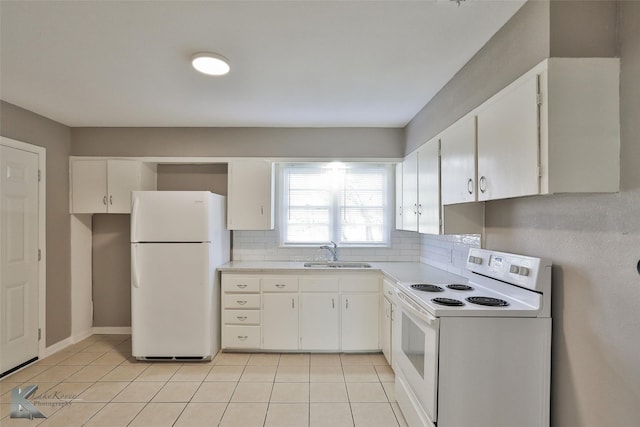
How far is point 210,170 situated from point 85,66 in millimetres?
1772

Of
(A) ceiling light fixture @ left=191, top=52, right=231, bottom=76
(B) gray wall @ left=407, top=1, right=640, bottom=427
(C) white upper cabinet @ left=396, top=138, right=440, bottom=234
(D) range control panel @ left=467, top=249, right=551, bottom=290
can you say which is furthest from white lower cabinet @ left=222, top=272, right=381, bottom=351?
(A) ceiling light fixture @ left=191, top=52, right=231, bottom=76

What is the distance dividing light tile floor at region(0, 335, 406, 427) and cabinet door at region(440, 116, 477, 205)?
1.66 meters

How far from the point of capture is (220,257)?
3463 millimetres

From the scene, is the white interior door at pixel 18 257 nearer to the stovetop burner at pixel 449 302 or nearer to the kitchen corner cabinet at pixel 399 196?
the stovetop burner at pixel 449 302


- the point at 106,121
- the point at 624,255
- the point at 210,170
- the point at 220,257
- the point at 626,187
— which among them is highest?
the point at 106,121

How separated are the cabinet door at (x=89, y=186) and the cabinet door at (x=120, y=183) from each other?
8 cm

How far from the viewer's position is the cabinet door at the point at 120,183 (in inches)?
141

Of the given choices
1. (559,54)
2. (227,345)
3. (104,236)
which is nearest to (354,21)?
(559,54)

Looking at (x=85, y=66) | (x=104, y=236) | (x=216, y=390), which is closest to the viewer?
(x=85, y=66)

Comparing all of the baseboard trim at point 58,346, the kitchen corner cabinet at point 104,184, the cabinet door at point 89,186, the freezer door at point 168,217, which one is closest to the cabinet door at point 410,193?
the freezer door at point 168,217

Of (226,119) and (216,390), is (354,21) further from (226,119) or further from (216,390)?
(216,390)

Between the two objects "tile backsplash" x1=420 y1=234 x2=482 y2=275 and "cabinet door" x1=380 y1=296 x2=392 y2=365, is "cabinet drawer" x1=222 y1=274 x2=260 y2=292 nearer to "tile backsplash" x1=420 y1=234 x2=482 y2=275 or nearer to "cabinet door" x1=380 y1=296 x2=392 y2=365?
"cabinet door" x1=380 y1=296 x2=392 y2=365

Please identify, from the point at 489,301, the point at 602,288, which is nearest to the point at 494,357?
the point at 489,301

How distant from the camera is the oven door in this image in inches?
68.1
